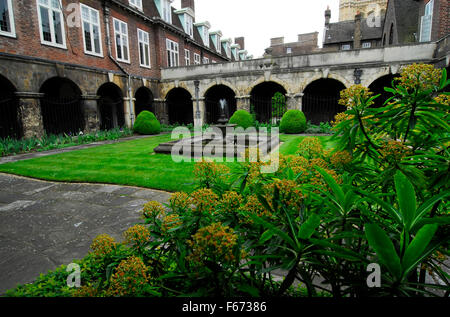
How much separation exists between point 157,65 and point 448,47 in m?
18.4

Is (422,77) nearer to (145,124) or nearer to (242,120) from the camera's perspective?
(242,120)

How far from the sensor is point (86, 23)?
14289 millimetres

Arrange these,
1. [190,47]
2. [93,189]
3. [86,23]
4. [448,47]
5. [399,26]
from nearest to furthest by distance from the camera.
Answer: [93,189]
[448,47]
[86,23]
[399,26]
[190,47]

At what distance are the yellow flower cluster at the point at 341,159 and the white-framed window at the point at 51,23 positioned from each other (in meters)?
15.0

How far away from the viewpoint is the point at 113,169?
22.9 ft

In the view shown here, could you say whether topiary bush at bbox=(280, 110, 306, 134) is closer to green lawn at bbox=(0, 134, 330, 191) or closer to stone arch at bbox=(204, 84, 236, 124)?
green lawn at bbox=(0, 134, 330, 191)

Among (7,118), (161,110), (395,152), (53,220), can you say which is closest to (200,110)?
(161,110)

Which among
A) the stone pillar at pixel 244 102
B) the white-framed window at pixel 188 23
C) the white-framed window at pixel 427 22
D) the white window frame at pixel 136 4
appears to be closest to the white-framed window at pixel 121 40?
the white window frame at pixel 136 4

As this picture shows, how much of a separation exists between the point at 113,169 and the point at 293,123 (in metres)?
10.7

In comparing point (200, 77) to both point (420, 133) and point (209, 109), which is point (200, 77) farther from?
point (420, 133)

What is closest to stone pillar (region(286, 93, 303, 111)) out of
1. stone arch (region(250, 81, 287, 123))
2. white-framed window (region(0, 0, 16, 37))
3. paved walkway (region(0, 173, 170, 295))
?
stone arch (region(250, 81, 287, 123))

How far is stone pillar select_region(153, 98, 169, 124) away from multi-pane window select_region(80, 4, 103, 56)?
18.6 feet
